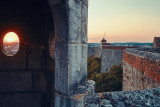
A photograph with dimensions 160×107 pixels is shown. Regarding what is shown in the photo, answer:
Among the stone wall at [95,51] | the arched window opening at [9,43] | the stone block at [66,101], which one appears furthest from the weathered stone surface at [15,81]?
the stone wall at [95,51]

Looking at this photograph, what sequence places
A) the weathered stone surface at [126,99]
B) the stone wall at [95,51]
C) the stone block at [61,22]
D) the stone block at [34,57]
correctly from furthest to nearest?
the stone wall at [95,51], the stone block at [34,57], the stone block at [61,22], the weathered stone surface at [126,99]

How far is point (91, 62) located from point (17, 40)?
20.9 m

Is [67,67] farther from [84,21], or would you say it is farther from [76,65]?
[84,21]

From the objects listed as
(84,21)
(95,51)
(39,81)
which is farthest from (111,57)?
(84,21)

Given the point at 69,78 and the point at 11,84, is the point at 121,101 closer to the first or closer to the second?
the point at 69,78

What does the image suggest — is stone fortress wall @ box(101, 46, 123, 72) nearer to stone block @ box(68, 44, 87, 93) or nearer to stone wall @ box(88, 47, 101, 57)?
stone wall @ box(88, 47, 101, 57)

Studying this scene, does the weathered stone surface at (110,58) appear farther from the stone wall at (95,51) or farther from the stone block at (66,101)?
the stone block at (66,101)

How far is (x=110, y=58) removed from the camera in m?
20.4

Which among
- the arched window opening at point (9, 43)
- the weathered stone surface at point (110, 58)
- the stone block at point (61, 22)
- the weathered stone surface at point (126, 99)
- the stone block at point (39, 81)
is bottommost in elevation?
the weathered stone surface at point (110, 58)

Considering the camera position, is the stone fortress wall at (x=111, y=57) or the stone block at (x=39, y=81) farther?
the stone fortress wall at (x=111, y=57)

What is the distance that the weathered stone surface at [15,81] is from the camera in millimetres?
3131

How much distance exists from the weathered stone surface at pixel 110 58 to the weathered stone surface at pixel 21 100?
1664 centimetres

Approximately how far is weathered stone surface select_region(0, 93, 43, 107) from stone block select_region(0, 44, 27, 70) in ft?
1.97

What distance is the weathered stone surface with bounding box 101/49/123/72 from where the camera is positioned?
1925 centimetres
